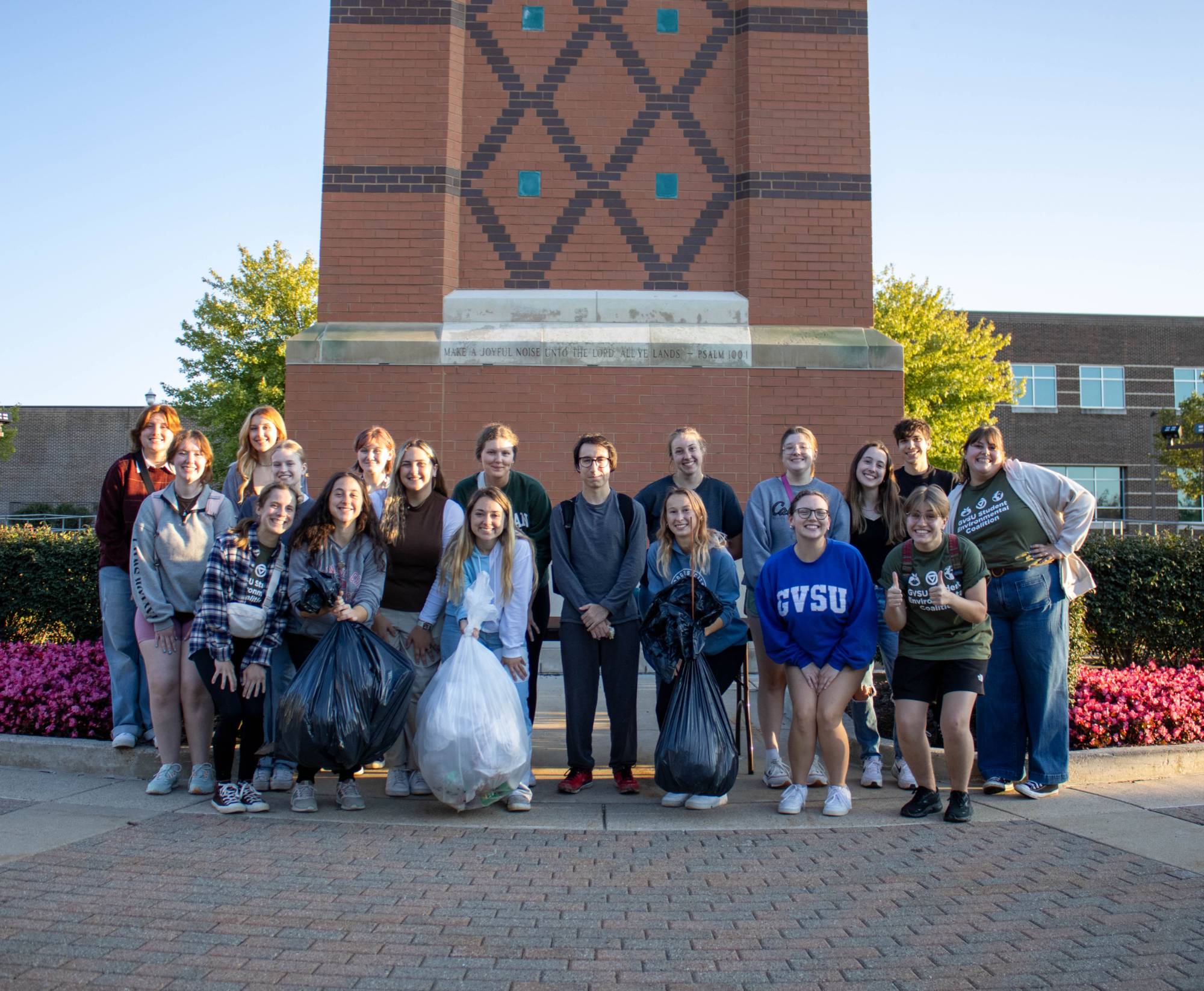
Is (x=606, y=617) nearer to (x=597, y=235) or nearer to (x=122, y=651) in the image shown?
(x=122, y=651)

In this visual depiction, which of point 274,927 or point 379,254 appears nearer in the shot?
point 274,927

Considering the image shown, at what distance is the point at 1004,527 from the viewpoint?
564 cm

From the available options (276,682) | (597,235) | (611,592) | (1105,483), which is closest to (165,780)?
(276,682)

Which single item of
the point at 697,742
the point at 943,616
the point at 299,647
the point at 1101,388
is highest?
the point at 1101,388

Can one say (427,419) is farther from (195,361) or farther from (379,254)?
(195,361)

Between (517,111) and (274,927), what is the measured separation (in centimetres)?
871

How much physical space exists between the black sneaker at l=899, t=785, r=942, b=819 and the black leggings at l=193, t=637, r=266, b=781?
136 inches

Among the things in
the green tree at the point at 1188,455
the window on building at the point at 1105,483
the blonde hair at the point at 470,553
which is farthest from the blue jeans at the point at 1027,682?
the window on building at the point at 1105,483

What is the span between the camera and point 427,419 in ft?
32.2

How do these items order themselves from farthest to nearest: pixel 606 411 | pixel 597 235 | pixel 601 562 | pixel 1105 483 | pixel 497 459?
pixel 1105 483 → pixel 597 235 → pixel 606 411 → pixel 497 459 → pixel 601 562

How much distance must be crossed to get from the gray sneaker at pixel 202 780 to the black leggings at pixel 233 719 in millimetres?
219

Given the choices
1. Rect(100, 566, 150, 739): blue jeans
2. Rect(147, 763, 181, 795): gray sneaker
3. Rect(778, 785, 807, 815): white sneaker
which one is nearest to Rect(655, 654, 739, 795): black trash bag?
Rect(778, 785, 807, 815): white sneaker

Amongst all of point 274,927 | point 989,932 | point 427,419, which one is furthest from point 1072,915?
point 427,419

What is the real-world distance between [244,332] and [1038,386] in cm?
3268
